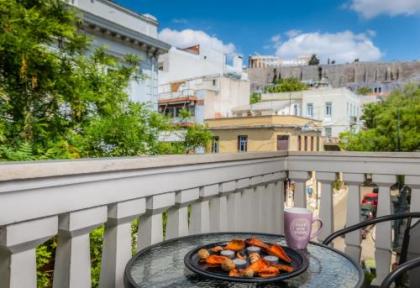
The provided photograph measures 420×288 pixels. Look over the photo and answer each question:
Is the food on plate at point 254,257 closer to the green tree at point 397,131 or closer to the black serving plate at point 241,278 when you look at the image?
the black serving plate at point 241,278

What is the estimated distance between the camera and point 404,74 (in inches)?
2119

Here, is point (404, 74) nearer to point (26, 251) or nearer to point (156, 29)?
point (156, 29)

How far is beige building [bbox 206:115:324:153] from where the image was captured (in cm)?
1966

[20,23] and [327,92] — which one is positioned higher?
[327,92]

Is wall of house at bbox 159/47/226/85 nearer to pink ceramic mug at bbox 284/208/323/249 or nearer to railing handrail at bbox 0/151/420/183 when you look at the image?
railing handrail at bbox 0/151/420/183

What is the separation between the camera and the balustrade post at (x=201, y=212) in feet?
4.77

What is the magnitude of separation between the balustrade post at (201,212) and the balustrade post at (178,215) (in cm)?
9

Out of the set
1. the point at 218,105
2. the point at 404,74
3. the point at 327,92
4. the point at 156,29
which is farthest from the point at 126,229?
the point at 404,74

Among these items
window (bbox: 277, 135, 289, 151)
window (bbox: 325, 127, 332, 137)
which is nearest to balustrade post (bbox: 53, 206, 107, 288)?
window (bbox: 277, 135, 289, 151)

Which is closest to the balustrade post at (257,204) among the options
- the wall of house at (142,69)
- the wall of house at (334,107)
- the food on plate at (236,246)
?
the food on plate at (236,246)

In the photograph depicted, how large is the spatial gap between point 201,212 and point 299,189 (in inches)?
36.3

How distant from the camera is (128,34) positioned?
9.35 meters

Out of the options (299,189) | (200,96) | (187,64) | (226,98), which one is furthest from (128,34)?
(187,64)

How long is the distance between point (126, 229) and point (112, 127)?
2.70 m
